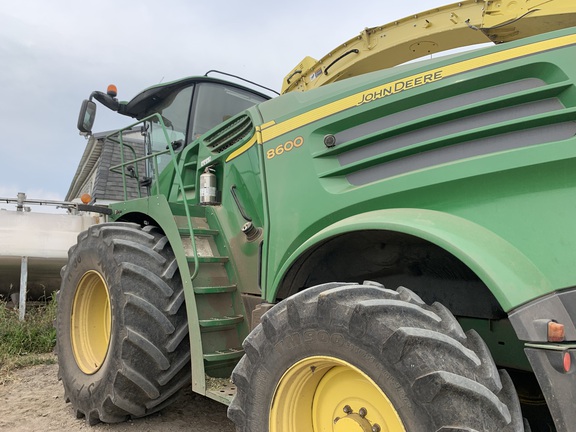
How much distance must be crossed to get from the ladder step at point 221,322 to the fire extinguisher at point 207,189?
2.69ft

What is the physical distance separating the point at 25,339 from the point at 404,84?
5407 mm

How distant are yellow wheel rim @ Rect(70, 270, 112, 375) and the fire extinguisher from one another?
3.58ft

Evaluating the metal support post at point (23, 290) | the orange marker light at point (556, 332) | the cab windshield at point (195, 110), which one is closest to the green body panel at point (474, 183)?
the orange marker light at point (556, 332)

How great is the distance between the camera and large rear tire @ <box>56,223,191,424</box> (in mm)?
2967

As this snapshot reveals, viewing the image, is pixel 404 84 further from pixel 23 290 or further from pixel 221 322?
pixel 23 290

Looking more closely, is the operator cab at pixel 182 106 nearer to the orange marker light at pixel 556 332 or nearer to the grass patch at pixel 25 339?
the grass patch at pixel 25 339

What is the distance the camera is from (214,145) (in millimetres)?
3426

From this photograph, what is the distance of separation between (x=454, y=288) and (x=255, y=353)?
3.30 feet

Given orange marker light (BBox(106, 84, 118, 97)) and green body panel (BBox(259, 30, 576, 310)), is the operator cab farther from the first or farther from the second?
green body panel (BBox(259, 30, 576, 310))

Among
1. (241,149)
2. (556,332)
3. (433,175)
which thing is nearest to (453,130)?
(433,175)

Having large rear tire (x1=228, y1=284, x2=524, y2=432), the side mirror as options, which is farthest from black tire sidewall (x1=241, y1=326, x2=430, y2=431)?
the side mirror

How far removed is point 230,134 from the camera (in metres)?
3.27

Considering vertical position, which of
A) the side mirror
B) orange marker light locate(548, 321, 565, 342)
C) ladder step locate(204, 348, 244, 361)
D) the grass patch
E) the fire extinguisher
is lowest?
the grass patch

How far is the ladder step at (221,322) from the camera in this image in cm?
283
